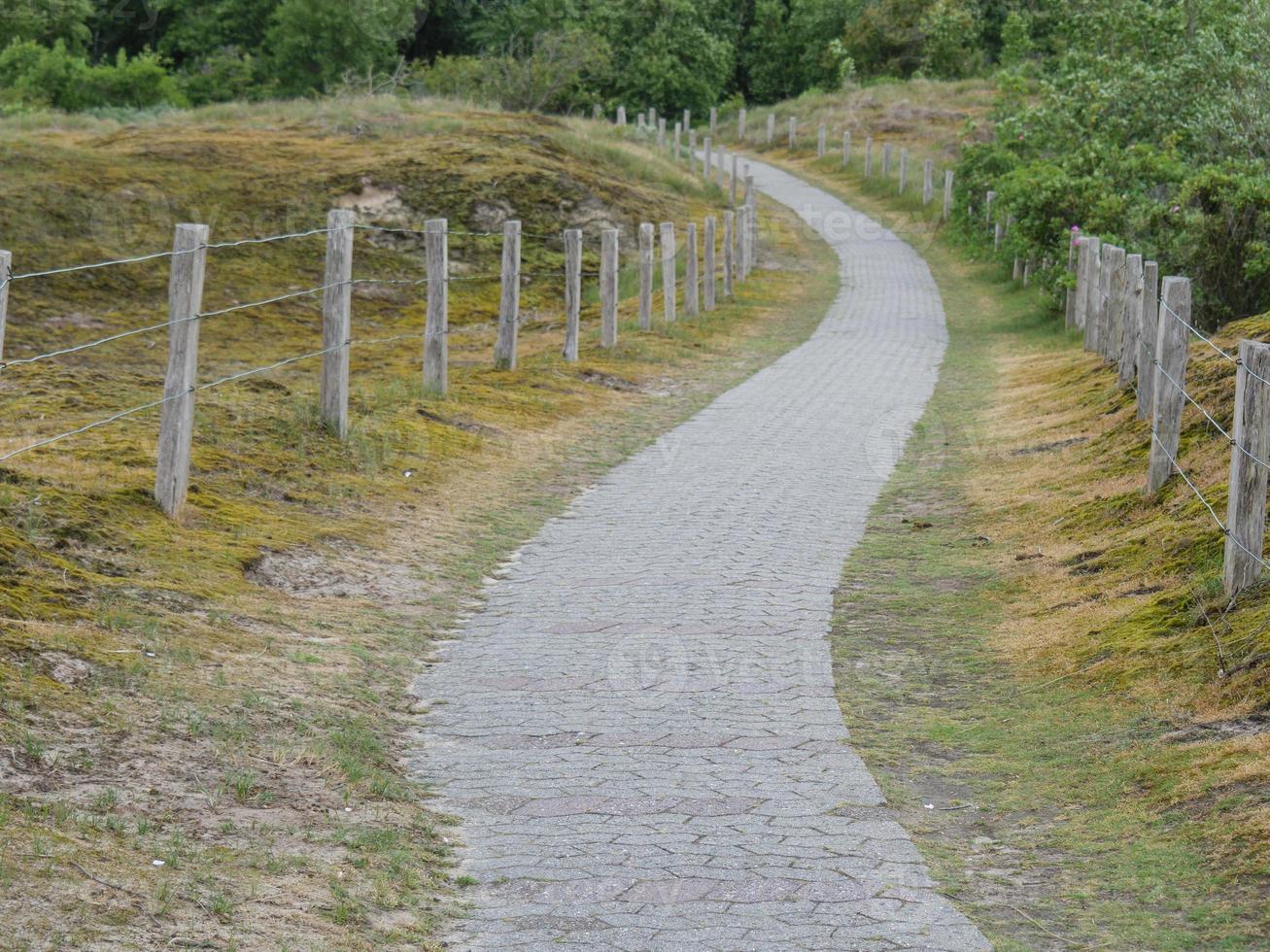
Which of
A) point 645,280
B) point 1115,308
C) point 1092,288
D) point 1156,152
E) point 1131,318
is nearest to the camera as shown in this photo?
point 1131,318

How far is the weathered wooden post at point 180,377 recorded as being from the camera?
29.1 feet

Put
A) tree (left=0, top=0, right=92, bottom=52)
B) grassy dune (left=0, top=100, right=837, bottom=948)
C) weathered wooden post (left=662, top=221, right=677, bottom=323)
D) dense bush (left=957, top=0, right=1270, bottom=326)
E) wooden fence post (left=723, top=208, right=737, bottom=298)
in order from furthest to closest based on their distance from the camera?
1. tree (left=0, top=0, right=92, bottom=52)
2. wooden fence post (left=723, top=208, right=737, bottom=298)
3. weathered wooden post (left=662, top=221, right=677, bottom=323)
4. dense bush (left=957, top=0, right=1270, bottom=326)
5. grassy dune (left=0, top=100, right=837, bottom=948)

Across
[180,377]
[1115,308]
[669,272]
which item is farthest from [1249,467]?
[669,272]

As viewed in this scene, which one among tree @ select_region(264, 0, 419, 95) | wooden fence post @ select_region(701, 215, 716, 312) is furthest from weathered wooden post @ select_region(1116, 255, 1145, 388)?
tree @ select_region(264, 0, 419, 95)

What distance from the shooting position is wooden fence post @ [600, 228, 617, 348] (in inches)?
740

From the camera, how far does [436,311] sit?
46.9ft

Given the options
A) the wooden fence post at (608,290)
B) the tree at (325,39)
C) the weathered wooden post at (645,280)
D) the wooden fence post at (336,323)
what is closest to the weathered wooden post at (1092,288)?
the wooden fence post at (608,290)

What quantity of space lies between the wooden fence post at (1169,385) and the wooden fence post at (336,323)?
218 inches

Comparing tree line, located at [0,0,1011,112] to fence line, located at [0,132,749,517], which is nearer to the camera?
fence line, located at [0,132,749,517]

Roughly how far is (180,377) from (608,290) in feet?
33.6

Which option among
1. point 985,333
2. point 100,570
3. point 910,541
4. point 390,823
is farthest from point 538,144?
point 390,823

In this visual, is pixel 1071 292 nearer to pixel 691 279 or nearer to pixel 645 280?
pixel 691 279

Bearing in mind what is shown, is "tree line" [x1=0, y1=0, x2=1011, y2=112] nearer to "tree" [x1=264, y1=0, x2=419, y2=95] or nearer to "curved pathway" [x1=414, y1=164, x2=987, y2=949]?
"tree" [x1=264, y1=0, x2=419, y2=95]

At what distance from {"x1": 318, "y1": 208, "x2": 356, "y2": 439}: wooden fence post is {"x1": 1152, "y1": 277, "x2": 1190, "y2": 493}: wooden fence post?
554 centimetres
